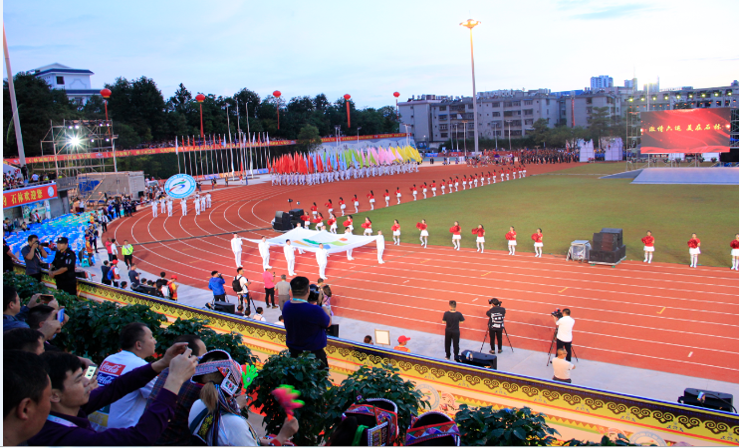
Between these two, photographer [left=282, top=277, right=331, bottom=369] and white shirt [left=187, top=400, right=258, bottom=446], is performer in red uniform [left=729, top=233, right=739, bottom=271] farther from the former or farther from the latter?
white shirt [left=187, top=400, right=258, bottom=446]

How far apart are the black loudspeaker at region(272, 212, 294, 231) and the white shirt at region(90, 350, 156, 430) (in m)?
21.4

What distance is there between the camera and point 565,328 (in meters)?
10.0

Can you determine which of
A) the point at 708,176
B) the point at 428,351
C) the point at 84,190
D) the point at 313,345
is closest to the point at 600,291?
the point at 428,351

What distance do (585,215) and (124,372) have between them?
2655 cm

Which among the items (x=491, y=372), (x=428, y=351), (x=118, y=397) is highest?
(x=118, y=397)

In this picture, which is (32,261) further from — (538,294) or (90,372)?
(538,294)

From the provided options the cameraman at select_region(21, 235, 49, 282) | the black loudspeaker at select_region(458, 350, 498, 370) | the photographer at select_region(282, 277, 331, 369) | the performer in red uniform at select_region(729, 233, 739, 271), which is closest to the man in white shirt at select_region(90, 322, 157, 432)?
the photographer at select_region(282, 277, 331, 369)

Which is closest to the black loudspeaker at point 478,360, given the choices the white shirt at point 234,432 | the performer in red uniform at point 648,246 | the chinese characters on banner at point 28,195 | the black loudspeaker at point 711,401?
the black loudspeaker at point 711,401

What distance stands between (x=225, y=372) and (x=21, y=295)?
6.70 metres

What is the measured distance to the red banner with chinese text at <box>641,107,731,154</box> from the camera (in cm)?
3847

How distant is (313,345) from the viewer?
555 centimetres

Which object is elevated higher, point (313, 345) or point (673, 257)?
point (313, 345)

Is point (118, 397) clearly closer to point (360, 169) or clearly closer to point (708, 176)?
point (708, 176)

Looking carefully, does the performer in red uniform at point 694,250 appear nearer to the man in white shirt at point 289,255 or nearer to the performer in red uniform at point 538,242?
the performer in red uniform at point 538,242
